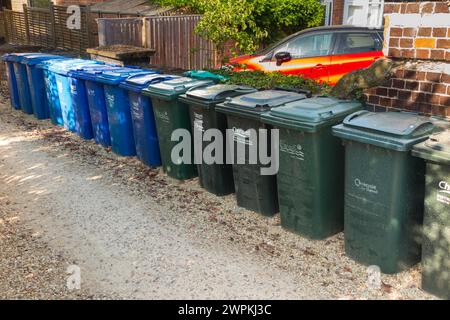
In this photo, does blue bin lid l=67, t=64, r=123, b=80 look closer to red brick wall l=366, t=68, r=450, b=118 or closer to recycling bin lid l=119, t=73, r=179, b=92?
recycling bin lid l=119, t=73, r=179, b=92

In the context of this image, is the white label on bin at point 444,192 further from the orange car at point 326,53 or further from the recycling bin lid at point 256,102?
the orange car at point 326,53

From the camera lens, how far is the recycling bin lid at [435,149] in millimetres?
3529

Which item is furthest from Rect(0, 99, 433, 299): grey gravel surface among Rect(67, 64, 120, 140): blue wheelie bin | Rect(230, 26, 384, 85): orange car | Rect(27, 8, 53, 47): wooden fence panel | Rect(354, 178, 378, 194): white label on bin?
Rect(27, 8, 53, 47): wooden fence panel

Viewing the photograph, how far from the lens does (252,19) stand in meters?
11.9

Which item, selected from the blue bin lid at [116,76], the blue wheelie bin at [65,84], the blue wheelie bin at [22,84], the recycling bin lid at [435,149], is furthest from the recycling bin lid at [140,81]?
the blue wheelie bin at [22,84]

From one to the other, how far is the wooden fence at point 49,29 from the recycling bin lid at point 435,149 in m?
14.1

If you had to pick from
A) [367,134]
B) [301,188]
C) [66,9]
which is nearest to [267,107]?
[301,188]

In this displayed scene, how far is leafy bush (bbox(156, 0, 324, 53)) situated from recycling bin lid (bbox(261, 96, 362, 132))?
603 centimetres

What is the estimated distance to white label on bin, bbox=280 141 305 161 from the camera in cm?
462

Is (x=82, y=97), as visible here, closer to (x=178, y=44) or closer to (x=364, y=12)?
(x=178, y=44)

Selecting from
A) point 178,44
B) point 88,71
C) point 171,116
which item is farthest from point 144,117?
point 178,44

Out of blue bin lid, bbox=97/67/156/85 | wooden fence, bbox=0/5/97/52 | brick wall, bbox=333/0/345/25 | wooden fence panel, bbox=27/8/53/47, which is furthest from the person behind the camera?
wooden fence panel, bbox=27/8/53/47

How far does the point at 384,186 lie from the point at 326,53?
521cm

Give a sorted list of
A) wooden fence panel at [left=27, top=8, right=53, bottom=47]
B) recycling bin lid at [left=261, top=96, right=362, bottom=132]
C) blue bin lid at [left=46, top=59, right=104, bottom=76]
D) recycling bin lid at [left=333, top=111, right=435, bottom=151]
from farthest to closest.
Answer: wooden fence panel at [left=27, top=8, right=53, bottom=47]
blue bin lid at [left=46, top=59, right=104, bottom=76]
recycling bin lid at [left=261, top=96, right=362, bottom=132]
recycling bin lid at [left=333, top=111, right=435, bottom=151]
